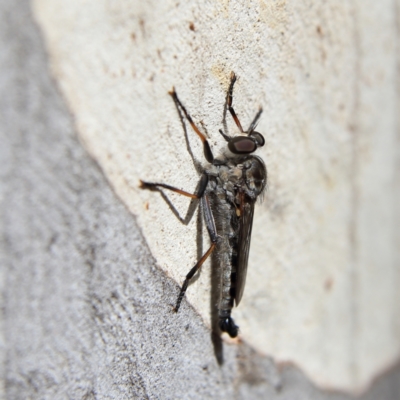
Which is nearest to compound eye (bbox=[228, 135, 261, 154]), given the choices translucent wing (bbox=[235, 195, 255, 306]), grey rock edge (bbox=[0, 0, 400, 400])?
translucent wing (bbox=[235, 195, 255, 306])

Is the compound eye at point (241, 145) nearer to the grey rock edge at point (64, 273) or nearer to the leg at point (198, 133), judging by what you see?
the leg at point (198, 133)

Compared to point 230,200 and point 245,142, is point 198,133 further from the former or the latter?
point 230,200

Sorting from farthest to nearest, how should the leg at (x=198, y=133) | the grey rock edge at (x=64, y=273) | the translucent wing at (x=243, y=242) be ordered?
the translucent wing at (x=243, y=242) → the leg at (x=198, y=133) → the grey rock edge at (x=64, y=273)

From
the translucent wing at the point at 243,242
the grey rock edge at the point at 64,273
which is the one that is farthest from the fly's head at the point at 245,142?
the grey rock edge at the point at 64,273

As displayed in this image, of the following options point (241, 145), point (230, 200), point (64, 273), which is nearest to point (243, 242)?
point (230, 200)

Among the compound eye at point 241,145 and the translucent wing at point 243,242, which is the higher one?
the compound eye at point 241,145

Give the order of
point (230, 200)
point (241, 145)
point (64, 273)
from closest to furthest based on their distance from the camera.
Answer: point (64, 273) < point (241, 145) < point (230, 200)
